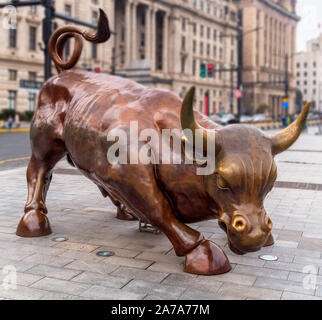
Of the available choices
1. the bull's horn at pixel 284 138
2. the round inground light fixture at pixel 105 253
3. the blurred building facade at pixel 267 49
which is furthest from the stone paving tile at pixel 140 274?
the blurred building facade at pixel 267 49

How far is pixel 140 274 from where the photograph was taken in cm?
388

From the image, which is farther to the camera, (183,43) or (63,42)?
(183,43)

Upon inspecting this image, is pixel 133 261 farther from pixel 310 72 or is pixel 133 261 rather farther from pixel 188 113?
pixel 310 72

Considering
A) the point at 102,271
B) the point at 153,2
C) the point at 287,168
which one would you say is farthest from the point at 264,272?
the point at 153,2

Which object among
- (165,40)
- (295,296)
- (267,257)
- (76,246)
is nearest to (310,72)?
(165,40)

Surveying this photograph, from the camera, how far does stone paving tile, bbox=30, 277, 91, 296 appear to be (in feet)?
11.4

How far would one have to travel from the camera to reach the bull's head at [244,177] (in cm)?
321

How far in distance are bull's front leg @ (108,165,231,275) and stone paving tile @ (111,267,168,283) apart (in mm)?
260

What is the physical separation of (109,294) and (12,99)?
4068 cm

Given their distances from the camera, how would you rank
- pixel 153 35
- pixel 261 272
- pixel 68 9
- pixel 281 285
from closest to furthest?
pixel 281 285, pixel 261 272, pixel 68 9, pixel 153 35

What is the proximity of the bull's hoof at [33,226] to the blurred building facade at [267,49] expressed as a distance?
76.5 m

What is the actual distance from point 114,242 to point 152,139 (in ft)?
5.00

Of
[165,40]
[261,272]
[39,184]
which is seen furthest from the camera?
[165,40]

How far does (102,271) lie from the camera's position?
394cm
